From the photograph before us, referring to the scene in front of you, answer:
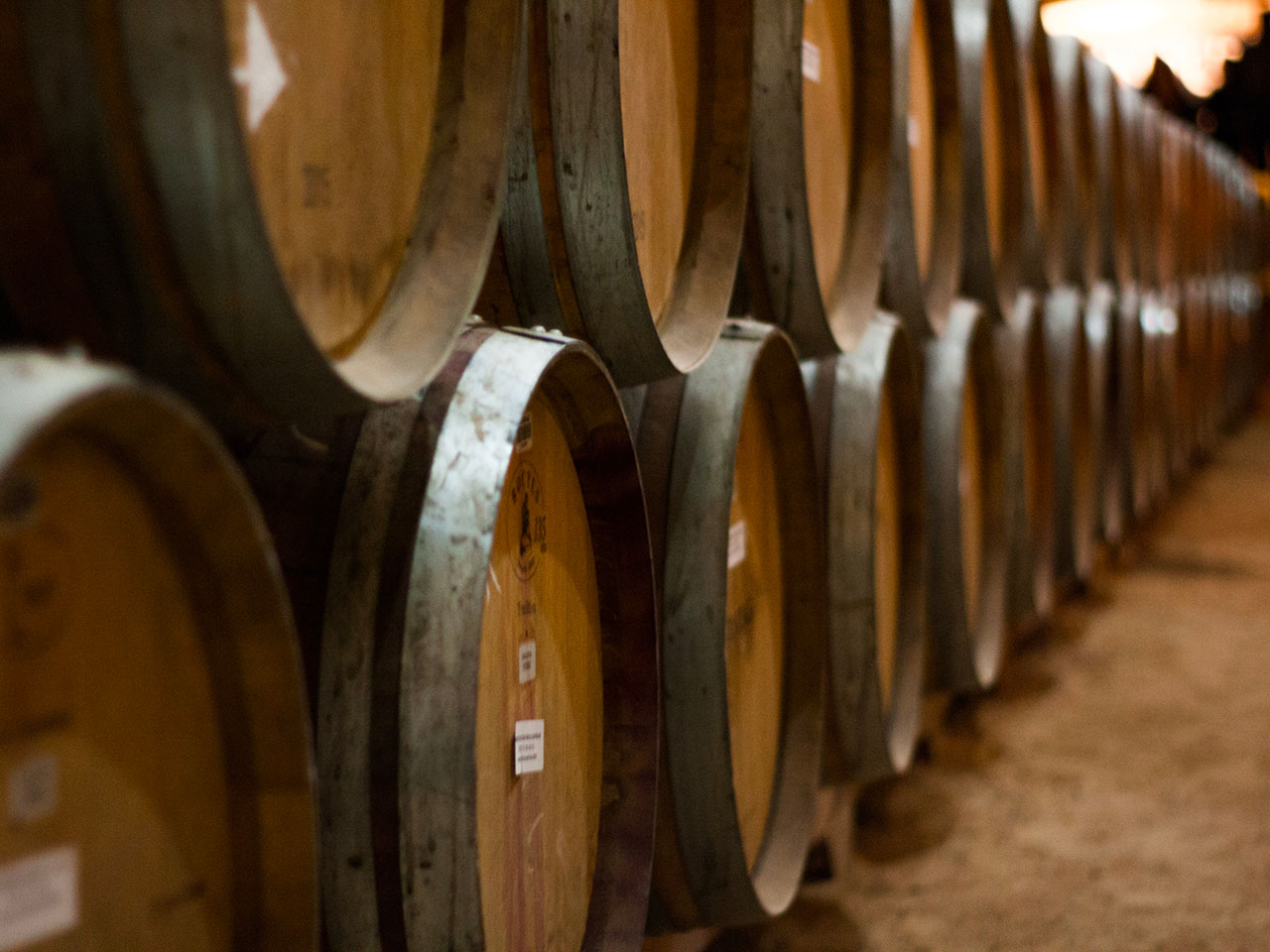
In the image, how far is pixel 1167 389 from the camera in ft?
22.2

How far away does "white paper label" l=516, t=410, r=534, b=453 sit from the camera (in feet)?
4.08

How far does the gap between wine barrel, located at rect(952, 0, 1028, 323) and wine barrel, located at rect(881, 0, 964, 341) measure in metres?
0.05

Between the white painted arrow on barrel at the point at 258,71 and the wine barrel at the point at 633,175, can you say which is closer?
the white painted arrow on barrel at the point at 258,71

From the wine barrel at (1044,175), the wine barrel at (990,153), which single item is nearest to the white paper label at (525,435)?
the wine barrel at (990,153)

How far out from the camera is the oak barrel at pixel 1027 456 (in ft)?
11.8

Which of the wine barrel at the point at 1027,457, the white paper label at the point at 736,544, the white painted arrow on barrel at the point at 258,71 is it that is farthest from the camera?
the wine barrel at the point at 1027,457

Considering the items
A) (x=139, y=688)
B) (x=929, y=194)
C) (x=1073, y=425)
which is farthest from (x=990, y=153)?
(x=139, y=688)

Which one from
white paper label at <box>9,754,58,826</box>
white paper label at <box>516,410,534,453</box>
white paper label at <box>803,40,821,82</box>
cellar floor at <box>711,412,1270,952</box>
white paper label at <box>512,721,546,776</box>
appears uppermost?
white paper label at <box>803,40,821,82</box>

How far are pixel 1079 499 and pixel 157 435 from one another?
4.50 metres

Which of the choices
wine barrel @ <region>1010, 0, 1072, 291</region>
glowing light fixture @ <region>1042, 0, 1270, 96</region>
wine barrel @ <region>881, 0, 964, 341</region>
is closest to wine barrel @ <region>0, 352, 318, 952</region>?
wine barrel @ <region>881, 0, 964, 341</region>

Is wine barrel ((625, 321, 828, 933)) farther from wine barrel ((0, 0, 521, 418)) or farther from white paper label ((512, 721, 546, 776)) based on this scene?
wine barrel ((0, 0, 521, 418))

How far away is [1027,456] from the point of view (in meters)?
4.20

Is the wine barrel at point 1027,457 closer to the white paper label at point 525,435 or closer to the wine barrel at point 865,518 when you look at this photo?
the wine barrel at point 865,518

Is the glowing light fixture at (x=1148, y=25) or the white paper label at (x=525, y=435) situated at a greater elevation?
the glowing light fixture at (x=1148, y=25)
